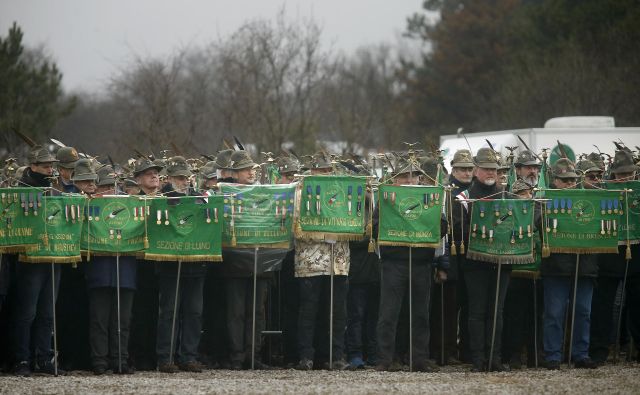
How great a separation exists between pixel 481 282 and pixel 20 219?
517 cm

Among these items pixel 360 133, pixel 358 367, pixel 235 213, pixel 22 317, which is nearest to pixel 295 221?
pixel 235 213

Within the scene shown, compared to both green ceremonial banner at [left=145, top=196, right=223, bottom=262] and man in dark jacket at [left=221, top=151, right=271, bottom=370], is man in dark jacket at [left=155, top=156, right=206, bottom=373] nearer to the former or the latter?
green ceremonial banner at [left=145, top=196, right=223, bottom=262]

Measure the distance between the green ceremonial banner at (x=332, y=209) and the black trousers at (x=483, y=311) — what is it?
1.43 meters

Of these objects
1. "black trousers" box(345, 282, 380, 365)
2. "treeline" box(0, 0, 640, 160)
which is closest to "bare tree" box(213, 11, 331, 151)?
"treeline" box(0, 0, 640, 160)

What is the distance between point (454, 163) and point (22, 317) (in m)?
5.33

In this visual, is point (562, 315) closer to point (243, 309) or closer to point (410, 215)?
point (410, 215)

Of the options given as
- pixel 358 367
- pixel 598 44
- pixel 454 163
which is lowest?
pixel 358 367

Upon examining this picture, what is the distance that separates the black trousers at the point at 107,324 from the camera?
1406 centimetres

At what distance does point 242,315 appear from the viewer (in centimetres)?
1484

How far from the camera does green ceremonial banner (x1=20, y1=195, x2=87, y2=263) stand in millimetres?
13797

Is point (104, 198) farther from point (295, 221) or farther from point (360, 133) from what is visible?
point (360, 133)

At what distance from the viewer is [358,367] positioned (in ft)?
49.6

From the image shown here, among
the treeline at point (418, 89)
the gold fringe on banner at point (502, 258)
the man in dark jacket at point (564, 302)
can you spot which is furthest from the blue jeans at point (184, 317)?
the treeline at point (418, 89)

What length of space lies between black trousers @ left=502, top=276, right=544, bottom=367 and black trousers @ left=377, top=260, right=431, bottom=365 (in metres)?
1.19
